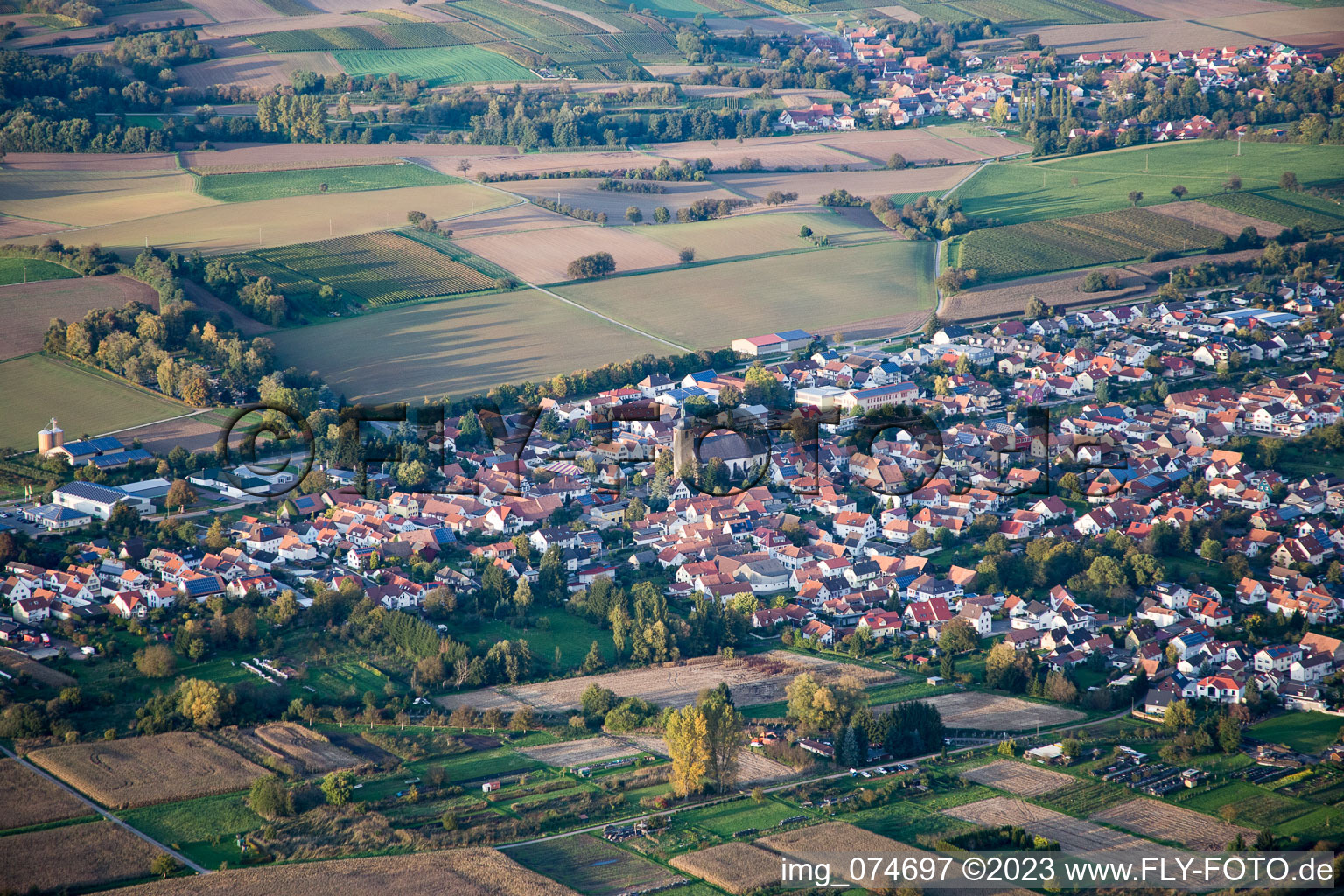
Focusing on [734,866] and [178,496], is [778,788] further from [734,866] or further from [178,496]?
[178,496]

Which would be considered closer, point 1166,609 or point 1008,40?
point 1166,609

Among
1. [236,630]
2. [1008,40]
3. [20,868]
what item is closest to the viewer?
[20,868]

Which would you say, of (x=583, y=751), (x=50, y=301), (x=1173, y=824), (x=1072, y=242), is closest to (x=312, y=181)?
(x=50, y=301)

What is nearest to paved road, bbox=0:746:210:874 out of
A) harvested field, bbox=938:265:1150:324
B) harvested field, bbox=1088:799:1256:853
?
harvested field, bbox=1088:799:1256:853

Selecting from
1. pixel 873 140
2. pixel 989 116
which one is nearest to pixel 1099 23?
pixel 989 116

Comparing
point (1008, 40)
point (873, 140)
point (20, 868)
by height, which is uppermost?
point (1008, 40)

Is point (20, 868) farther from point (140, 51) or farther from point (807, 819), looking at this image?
point (140, 51)
